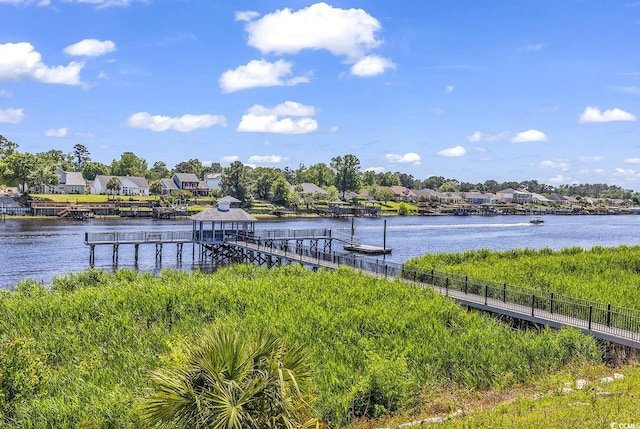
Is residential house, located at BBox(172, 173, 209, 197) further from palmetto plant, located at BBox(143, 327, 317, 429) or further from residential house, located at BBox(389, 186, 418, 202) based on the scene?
palmetto plant, located at BBox(143, 327, 317, 429)

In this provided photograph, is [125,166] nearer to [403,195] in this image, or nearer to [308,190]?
[308,190]

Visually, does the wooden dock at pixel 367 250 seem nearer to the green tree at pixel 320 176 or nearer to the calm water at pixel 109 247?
the calm water at pixel 109 247

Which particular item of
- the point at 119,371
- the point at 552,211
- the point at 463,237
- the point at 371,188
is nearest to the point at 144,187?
the point at 371,188

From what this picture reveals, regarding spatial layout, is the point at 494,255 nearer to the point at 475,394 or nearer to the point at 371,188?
the point at 475,394

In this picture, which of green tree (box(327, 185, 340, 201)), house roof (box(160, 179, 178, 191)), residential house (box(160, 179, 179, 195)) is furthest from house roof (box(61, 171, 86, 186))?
green tree (box(327, 185, 340, 201))

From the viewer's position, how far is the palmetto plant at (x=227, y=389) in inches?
324

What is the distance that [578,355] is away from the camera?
18.3 metres

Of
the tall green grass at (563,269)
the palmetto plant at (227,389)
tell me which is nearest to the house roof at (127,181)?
the tall green grass at (563,269)

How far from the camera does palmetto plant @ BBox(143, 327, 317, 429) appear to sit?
27.0ft

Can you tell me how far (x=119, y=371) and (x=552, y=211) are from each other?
654 feet

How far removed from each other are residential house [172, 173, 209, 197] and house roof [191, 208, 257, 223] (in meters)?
94.8

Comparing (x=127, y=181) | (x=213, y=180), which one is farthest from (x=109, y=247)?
(x=213, y=180)

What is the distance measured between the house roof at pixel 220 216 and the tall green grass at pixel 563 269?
73.8 ft

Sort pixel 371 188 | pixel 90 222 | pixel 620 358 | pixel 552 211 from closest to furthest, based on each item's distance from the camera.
A: pixel 620 358 → pixel 90 222 → pixel 371 188 → pixel 552 211
